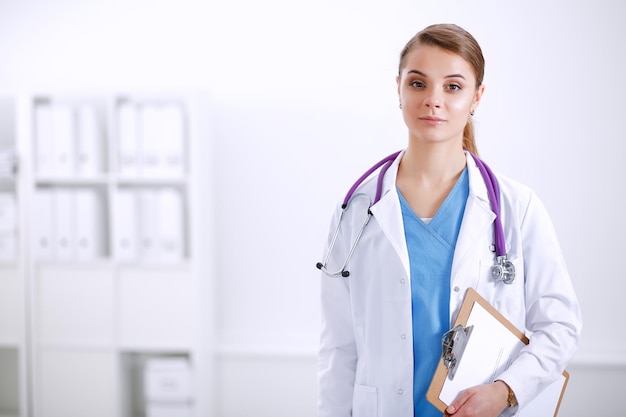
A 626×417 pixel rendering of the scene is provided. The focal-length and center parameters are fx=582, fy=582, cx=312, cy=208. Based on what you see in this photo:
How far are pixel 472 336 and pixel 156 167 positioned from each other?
1828 mm

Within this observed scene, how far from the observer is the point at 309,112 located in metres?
2.84

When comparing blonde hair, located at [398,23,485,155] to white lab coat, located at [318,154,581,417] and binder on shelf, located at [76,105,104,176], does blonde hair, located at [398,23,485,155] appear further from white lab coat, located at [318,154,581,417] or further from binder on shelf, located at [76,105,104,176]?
binder on shelf, located at [76,105,104,176]

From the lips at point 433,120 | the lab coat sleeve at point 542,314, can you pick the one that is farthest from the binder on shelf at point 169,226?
the lab coat sleeve at point 542,314

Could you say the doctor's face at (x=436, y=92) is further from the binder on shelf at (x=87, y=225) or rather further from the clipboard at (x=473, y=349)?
the binder on shelf at (x=87, y=225)

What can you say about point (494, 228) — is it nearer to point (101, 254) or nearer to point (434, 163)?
point (434, 163)

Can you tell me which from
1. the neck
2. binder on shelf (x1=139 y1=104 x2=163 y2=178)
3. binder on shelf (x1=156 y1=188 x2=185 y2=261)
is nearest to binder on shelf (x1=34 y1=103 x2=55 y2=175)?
binder on shelf (x1=139 y1=104 x2=163 y2=178)

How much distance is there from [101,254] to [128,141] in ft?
1.86

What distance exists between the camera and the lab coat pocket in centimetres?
128

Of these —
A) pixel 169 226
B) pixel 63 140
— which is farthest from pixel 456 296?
pixel 63 140

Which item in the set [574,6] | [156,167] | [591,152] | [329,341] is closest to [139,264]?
[156,167]

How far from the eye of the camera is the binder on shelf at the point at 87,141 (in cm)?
265

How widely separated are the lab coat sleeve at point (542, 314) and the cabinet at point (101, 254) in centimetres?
170

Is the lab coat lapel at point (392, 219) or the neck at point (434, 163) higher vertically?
the neck at point (434, 163)

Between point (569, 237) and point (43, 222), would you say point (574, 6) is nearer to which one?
point (569, 237)
